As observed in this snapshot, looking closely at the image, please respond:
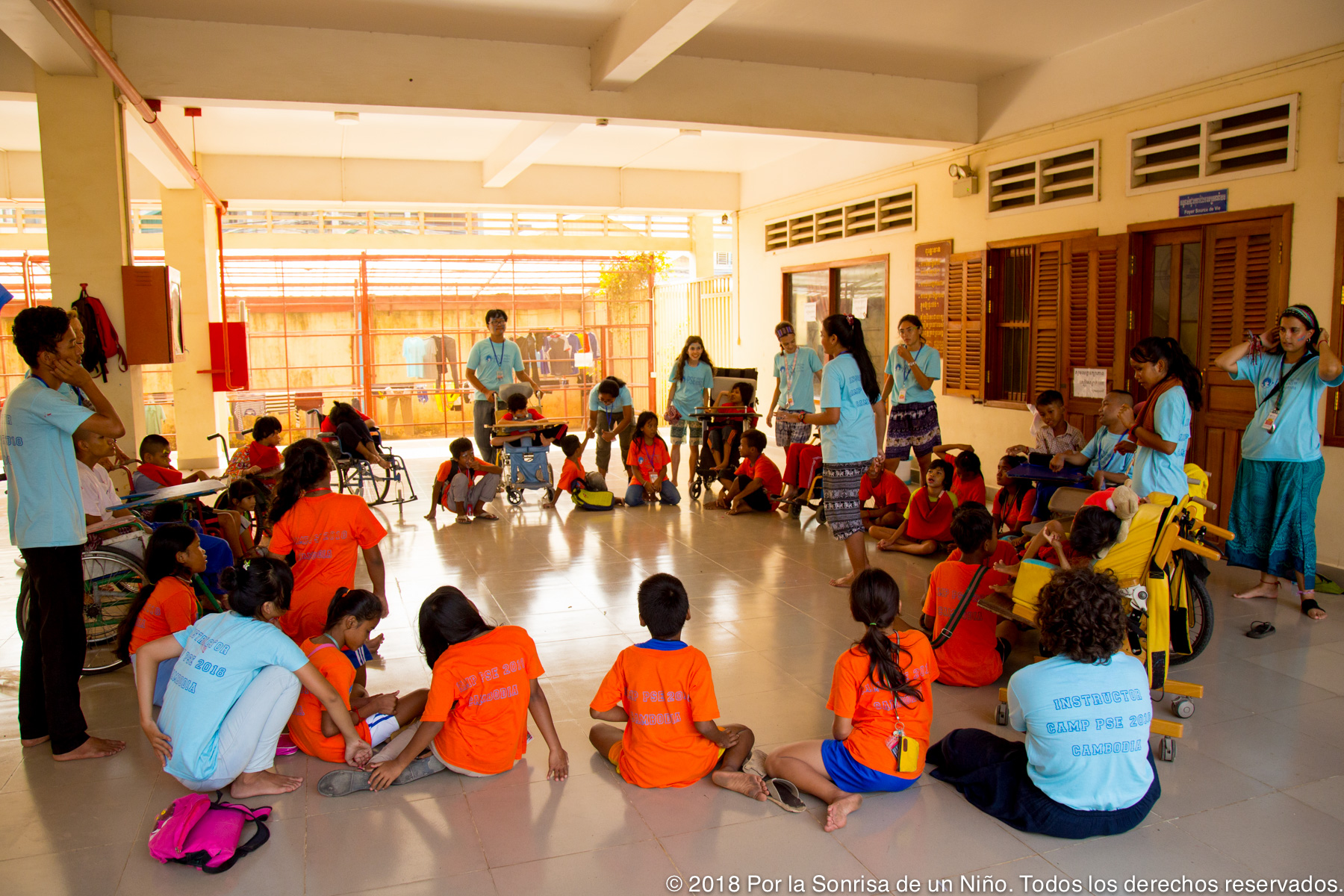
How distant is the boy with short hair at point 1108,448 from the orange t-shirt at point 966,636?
1438 mm

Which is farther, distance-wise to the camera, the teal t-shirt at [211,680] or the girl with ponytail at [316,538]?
the girl with ponytail at [316,538]

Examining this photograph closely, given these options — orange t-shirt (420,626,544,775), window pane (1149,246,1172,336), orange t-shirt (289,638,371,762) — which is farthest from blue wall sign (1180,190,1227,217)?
orange t-shirt (289,638,371,762)

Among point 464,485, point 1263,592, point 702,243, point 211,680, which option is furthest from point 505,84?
point 702,243

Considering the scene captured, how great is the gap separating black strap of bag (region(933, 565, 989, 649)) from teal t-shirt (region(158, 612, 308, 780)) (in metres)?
2.52

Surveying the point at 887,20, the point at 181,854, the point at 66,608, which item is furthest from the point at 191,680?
the point at 887,20

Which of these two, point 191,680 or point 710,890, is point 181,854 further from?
point 710,890

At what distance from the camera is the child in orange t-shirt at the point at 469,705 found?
121 inches

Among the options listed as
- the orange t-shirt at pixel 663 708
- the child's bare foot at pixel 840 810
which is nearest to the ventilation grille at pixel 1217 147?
the child's bare foot at pixel 840 810

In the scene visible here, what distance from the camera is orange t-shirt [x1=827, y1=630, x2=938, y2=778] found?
2912mm

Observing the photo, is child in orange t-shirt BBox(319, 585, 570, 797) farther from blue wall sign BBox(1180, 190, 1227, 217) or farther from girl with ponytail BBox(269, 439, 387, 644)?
blue wall sign BBox(1180, 190, 1227, 217)

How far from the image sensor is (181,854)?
8.71 feet

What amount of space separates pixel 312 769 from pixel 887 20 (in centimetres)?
604

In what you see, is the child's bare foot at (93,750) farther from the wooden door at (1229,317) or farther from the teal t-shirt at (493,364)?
the wooden door at (1229,317)

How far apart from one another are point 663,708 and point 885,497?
4.34 metres
